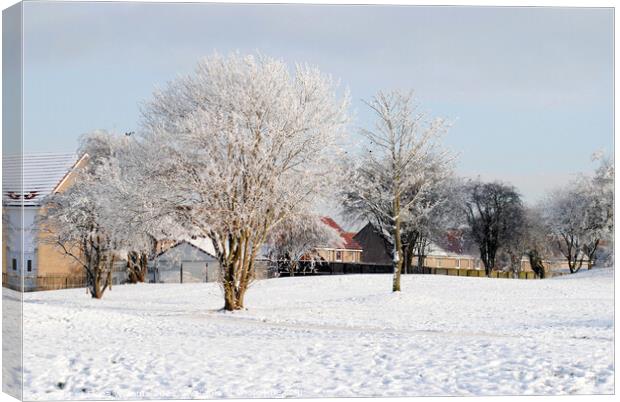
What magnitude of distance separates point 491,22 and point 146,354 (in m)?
8.31

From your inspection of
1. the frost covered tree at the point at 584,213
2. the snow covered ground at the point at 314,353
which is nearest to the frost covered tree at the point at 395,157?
the frost covered tree at the point at 584,213

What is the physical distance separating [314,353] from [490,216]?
122 feet

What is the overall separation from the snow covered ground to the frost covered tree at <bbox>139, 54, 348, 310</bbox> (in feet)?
9.28

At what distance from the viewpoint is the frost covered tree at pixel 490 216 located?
4562 centimetres

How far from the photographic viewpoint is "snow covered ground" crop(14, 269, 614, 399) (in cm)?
1178

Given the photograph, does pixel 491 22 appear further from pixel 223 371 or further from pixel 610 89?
pixel 223 371

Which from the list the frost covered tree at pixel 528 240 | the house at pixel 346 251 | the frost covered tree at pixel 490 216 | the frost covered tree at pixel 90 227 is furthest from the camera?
the house at pixel 346 251

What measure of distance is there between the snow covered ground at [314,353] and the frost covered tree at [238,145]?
2.83 m

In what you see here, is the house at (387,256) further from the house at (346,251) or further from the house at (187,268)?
the house at (187,268)

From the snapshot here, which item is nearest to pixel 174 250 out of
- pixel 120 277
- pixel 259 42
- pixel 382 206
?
pixel 120 277

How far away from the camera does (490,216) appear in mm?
49438

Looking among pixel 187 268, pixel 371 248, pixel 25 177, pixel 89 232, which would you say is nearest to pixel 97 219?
pixel 89 232

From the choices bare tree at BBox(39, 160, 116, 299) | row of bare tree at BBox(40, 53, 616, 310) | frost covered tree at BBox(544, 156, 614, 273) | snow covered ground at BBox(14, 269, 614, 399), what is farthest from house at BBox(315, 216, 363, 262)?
snow covered ground at BBox(14, 269, 614, 399)

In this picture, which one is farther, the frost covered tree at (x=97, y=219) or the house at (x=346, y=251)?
the house at (x=346, y=251)
